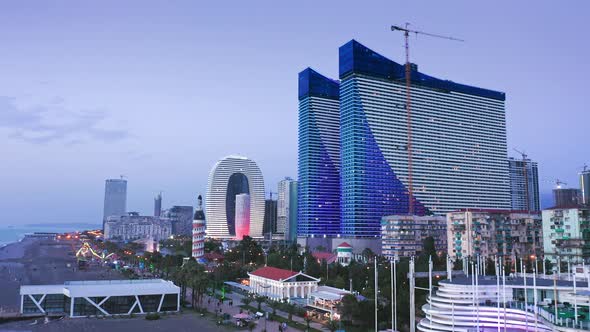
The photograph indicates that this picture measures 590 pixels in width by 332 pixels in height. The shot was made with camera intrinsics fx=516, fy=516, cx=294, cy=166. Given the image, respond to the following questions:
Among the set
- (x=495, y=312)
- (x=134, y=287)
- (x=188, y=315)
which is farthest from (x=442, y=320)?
(x=134, y=287)

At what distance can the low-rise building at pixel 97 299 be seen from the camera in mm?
83938

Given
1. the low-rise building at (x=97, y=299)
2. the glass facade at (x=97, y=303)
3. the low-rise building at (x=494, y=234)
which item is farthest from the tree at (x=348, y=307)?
the low-rise building at (x=494, y=234)

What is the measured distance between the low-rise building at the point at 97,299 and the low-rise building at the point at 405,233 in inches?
3647

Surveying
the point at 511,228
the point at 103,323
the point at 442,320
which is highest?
the point at 511,228

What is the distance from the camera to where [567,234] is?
121562mm

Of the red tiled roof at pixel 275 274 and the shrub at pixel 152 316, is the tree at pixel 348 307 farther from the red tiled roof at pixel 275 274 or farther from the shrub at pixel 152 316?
the shrub at pixel 152 316

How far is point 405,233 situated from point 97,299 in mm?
106908

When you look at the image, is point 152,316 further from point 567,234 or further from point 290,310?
point 567,234

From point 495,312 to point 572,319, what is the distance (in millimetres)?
6732

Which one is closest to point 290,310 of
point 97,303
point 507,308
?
point 97,303

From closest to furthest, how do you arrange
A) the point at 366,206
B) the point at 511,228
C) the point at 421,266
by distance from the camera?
the point at 421,266
the point at 511,228
the point at 366,206

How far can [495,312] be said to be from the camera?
166ft

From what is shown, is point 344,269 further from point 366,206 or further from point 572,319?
point 366,206

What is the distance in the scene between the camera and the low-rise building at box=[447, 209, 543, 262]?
140500 mm
